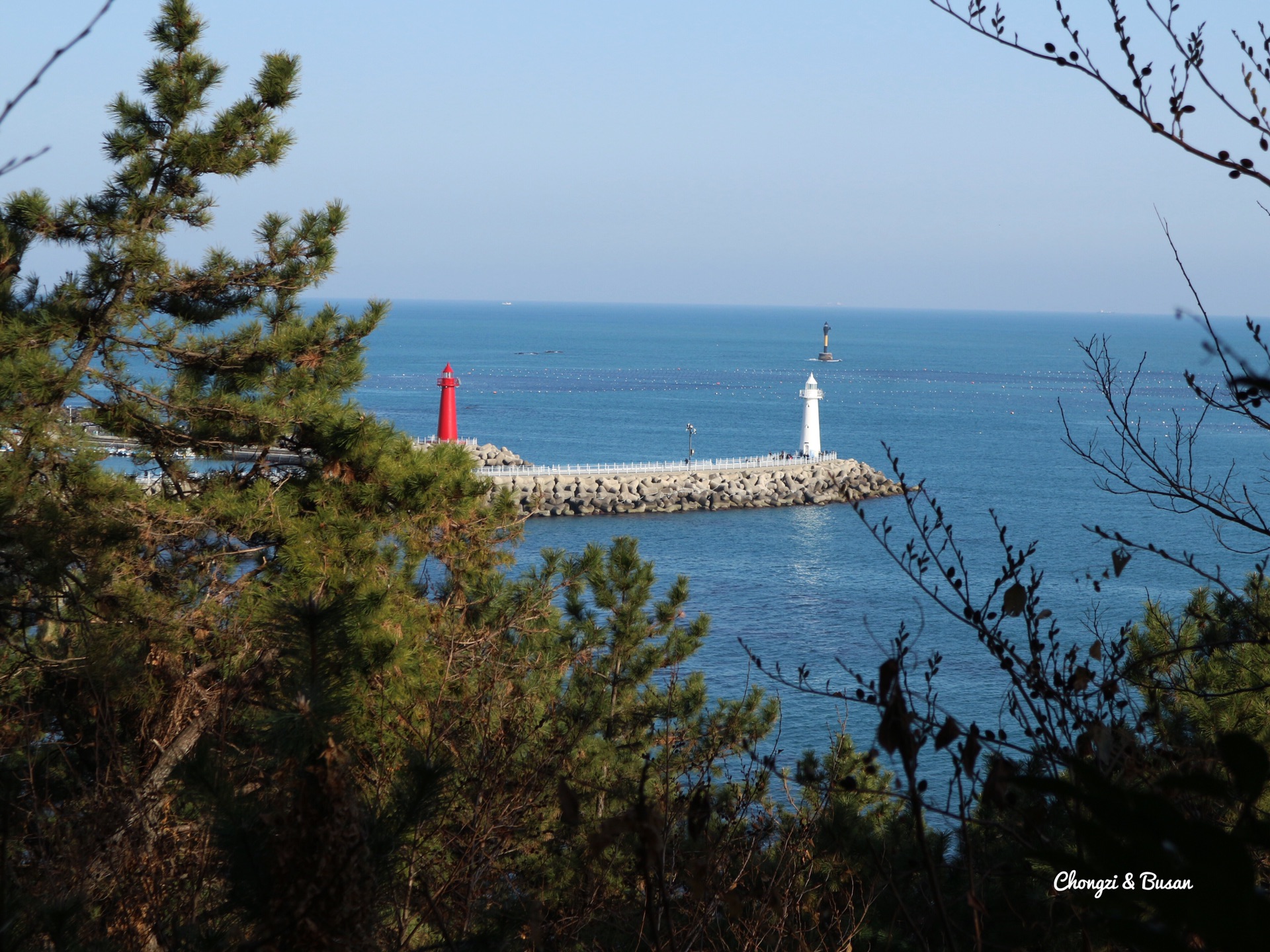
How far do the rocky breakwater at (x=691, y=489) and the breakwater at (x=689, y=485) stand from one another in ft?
0.08

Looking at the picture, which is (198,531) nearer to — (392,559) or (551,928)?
(392,559)

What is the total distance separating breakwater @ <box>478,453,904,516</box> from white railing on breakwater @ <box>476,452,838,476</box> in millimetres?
41

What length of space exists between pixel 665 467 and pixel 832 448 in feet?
43.6

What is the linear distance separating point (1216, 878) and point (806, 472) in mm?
40714

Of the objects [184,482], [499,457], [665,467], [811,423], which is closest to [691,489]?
[665,467]

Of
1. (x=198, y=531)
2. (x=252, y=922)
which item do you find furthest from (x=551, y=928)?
(x=198, y=531)

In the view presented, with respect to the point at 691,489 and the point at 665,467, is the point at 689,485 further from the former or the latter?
the point at 665,467

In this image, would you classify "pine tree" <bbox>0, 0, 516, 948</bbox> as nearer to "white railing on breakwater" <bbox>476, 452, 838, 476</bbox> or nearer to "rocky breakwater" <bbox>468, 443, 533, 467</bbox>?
"white railing on breakwater" <bbox>476, 452, 838, 476</bbox>

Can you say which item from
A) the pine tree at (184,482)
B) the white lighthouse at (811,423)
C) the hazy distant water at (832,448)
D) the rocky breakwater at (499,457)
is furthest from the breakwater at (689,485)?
the pine tree at (184,482)

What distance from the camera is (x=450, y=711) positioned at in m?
5.51

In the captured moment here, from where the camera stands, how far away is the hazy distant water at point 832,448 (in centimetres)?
2158

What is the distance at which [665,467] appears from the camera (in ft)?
135

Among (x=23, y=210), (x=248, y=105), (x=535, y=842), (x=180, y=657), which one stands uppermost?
(x=248, y=105)

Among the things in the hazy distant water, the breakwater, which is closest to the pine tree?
the hazy distant water
